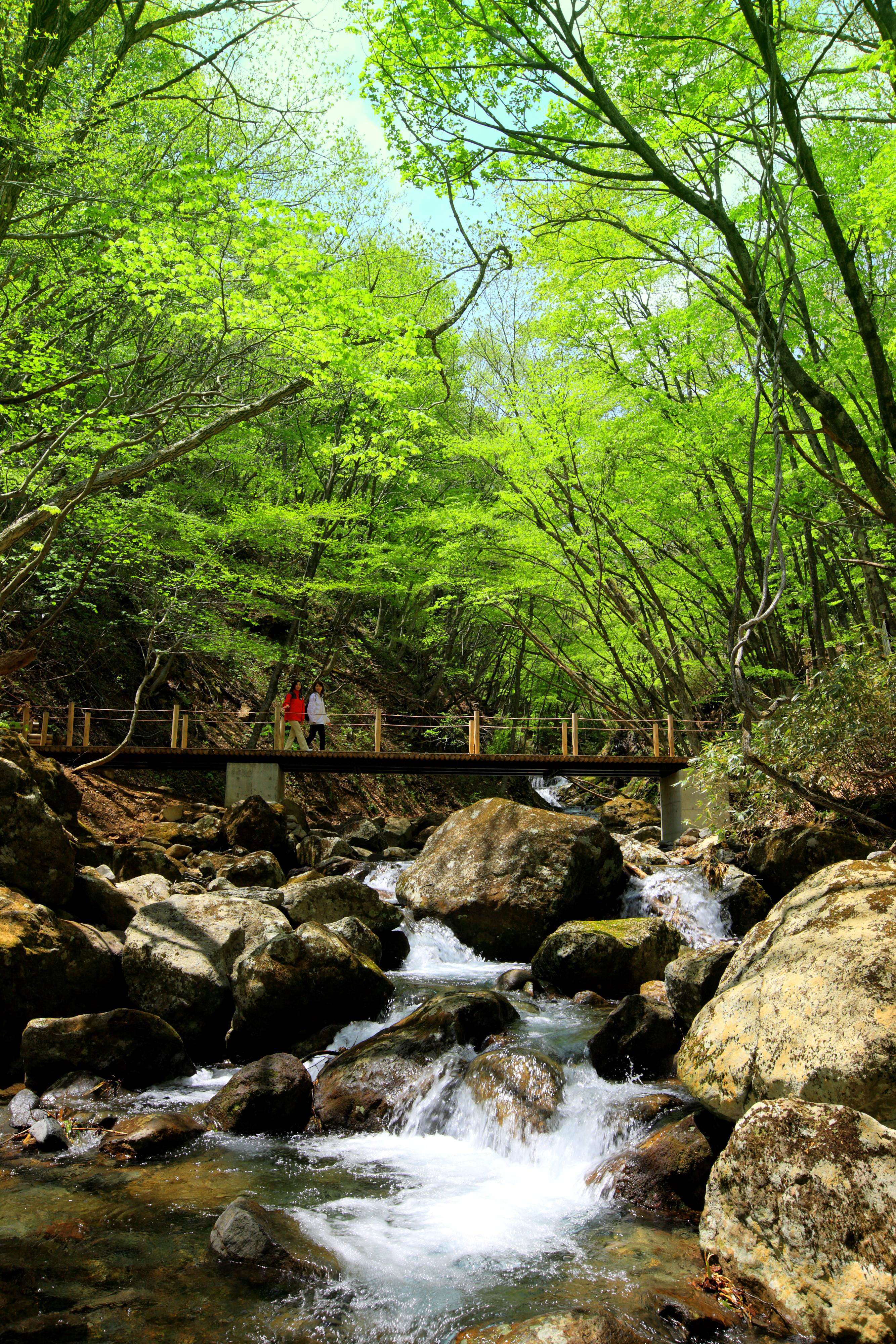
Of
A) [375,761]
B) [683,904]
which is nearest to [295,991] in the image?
[683,904]

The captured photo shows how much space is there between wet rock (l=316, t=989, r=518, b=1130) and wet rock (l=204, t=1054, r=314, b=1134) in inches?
9.1

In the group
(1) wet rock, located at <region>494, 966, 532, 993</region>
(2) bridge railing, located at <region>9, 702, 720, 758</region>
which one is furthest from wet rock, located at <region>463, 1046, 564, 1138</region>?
(2) bridge railing, located at <region>9, 702, 720, 758</region>

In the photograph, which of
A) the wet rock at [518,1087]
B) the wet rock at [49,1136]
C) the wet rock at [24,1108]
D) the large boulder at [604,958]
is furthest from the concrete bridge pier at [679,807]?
the wet rock at [49,1136]

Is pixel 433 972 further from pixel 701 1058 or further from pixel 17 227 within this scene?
pixel 17 227

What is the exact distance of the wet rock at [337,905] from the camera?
8.88m

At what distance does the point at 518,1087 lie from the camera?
564 cm

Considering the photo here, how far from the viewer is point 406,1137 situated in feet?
18.2

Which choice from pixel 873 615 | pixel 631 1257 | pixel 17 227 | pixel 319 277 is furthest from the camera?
pixel 873 615

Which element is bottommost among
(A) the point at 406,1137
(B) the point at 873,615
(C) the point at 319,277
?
(A) the point at 406,1137

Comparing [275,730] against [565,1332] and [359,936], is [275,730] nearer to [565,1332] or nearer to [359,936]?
[359,936]

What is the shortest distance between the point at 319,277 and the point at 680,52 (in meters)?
3.79

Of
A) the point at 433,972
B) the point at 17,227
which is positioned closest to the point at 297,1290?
the point at 433,972

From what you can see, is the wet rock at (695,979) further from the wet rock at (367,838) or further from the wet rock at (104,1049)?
the wet rock at (367,838)

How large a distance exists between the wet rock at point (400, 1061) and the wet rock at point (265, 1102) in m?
0.23
